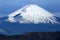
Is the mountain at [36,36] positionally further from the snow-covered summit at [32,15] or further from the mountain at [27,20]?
the snow-covered summit at [32,15]

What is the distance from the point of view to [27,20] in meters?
2.38

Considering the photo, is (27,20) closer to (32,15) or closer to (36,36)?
(32,15)

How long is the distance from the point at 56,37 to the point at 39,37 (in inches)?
11.4

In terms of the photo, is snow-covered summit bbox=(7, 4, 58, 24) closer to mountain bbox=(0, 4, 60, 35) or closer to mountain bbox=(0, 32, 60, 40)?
mountain bbox=(0, 4, 60, 35)

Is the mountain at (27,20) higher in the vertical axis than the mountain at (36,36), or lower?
higher

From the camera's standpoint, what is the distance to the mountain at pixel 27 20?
7.79ft

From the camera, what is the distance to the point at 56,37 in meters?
2.38

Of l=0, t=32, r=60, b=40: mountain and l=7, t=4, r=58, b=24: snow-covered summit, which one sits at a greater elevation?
l=7, t=4, r=58, b=24: snow-covered summit

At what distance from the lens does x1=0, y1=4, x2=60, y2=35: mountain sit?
2375 millimetres

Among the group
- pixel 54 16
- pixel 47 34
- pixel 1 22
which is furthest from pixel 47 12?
pixel 1 22

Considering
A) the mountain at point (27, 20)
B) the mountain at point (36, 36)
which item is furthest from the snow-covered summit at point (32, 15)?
the mountain at point (36, 36)

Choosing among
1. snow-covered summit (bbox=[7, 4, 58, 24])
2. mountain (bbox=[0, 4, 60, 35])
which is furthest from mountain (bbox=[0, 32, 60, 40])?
snow-covered summit (bbox=[7, 4, 58, 24])

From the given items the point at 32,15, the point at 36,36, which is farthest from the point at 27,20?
the point at 36,36

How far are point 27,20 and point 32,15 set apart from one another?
12 cm
